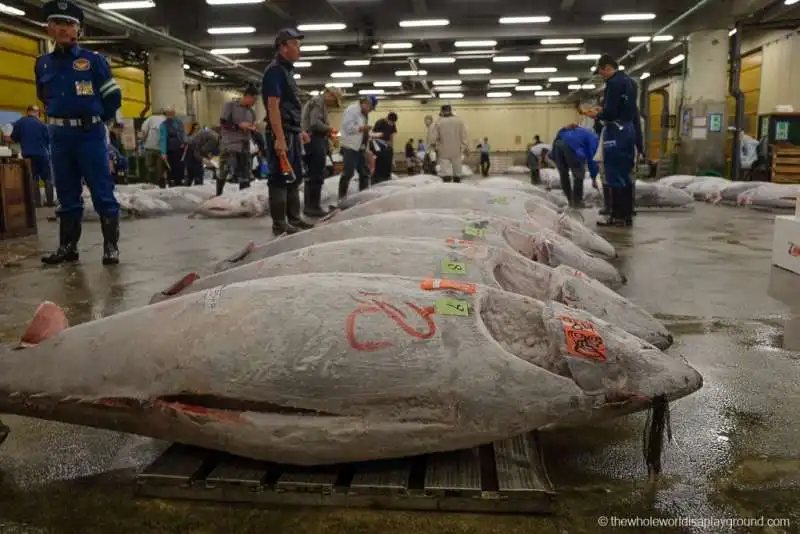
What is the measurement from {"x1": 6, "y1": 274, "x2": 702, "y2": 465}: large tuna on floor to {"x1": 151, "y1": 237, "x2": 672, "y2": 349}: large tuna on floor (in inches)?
28.2

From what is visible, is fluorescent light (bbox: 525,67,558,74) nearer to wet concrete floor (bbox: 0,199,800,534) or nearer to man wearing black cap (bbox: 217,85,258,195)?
man wearing black cap (bbox: 217,85,258,195)

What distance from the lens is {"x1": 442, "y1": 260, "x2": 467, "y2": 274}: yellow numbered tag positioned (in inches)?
108

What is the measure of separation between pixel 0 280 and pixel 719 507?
5198 millimetres

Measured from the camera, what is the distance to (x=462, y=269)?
8.99 feet

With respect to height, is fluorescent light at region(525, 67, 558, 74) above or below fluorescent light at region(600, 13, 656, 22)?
below

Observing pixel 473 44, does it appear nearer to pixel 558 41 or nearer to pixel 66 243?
pixel 558 41

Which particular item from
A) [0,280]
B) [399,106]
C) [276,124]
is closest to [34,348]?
[0,280]

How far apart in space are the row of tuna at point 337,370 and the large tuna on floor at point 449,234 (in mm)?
1592

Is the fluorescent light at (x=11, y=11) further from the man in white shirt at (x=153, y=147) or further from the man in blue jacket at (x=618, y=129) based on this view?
the man in blue jacket at (x=618, y=129)

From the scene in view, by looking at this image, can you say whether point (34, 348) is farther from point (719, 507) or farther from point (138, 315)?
point (719, 507)

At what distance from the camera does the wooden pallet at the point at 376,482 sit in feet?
5.89

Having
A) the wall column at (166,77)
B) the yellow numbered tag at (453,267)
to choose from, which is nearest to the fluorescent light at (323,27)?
the wall column at (166,77)

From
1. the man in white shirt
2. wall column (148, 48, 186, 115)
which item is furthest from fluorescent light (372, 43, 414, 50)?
the man in white shirt

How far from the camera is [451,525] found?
5.68 feet
